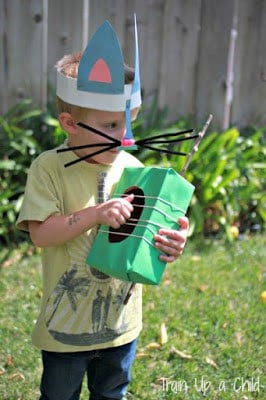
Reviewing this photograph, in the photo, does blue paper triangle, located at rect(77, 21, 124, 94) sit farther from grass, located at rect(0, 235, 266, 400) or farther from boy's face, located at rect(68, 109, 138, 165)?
grass, located at rect(0, 235, 266, 400)

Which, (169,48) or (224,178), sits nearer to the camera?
(224,178)

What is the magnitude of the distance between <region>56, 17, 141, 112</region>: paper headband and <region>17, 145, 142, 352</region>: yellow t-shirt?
23cm

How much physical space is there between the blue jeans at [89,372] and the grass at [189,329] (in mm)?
556

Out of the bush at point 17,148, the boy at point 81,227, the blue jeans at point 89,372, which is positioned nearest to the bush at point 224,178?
the bush at point 17,148

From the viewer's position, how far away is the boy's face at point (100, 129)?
2031 millimetres

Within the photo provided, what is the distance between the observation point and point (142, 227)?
1990 mm

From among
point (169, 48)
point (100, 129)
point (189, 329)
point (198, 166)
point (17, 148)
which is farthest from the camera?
point (169, 48)

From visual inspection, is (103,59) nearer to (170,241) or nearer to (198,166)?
(170,241)

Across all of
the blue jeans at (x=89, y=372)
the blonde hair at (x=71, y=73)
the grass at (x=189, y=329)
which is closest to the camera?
the blonde hair at (x=71, y=73)

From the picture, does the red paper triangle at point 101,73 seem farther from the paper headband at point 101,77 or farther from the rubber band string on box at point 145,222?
the rubber band string on box at point 145,222

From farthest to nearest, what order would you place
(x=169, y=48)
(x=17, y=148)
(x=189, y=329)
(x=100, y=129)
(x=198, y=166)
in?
(x=169, y=48), (x=198, y=166), (x=17, y=148), (x=189, y=329), (x=100, y=129)

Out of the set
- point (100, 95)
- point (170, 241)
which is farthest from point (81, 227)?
point (100, 95)

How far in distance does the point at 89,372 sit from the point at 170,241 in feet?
2.34

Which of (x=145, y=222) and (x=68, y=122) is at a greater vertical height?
(x=68, y=122)
